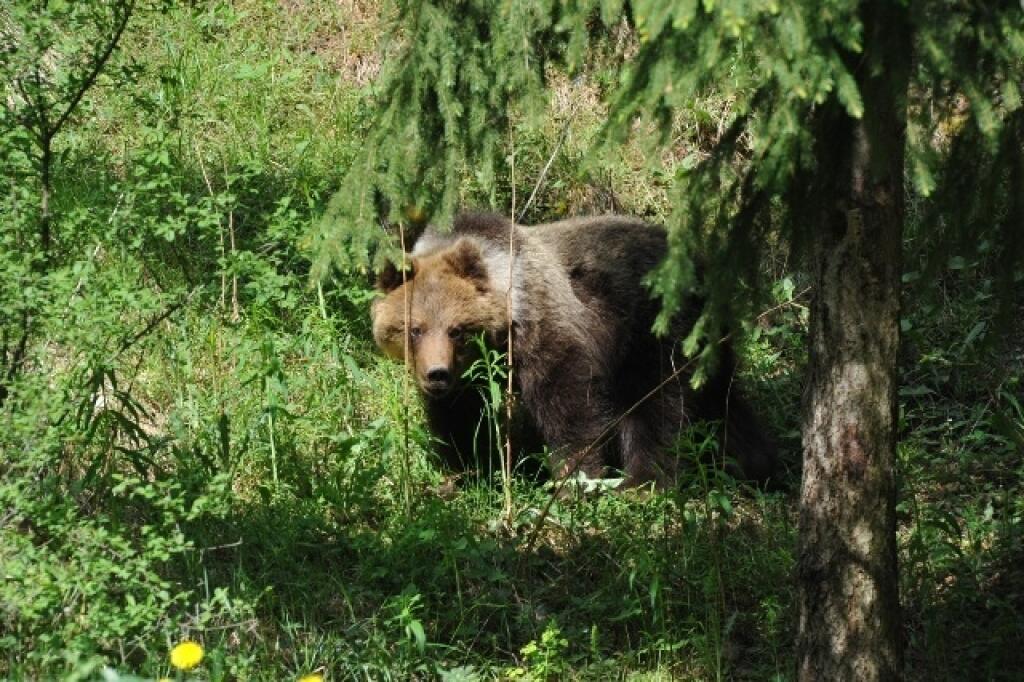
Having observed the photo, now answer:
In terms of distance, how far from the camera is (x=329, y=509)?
643 centimetres

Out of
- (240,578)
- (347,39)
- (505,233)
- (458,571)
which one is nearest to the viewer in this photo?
(240,578)

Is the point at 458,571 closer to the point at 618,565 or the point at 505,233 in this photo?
the point at 618,565

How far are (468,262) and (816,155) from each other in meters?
3.48

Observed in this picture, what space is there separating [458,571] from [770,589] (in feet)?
4.51

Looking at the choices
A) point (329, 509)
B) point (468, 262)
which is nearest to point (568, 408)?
point (468, 262)

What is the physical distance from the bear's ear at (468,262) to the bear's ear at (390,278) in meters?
0.23

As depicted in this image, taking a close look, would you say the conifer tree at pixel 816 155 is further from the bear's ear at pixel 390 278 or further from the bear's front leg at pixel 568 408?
the bear's front leg at pixel 568 408

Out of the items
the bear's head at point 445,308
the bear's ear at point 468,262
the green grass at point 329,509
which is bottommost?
the green grass at point 329,509

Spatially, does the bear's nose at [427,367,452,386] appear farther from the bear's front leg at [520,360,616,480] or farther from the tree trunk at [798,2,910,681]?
the tree trunk at [798,2,910,681]

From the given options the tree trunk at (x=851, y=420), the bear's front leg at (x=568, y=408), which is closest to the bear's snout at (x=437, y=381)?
the bear's front leg at (x=568, y=408)

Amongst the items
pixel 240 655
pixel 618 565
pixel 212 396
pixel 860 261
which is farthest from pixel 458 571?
pixel 860 261

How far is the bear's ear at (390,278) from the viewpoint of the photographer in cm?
753

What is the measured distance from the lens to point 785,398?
27.4ft

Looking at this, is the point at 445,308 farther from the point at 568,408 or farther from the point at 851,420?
the point at 851,420
